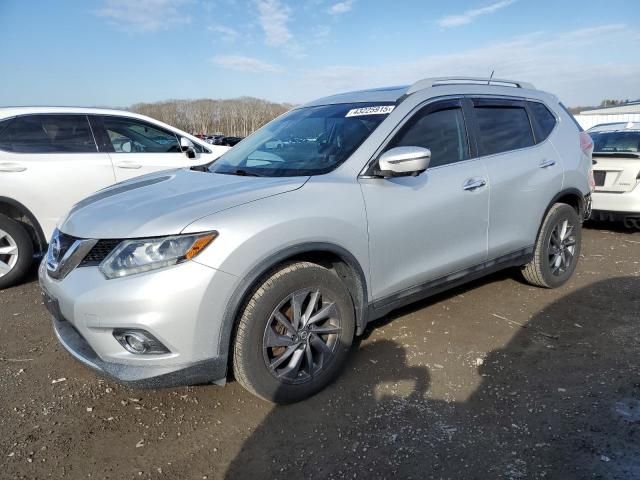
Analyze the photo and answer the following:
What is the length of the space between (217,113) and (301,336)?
66.6m

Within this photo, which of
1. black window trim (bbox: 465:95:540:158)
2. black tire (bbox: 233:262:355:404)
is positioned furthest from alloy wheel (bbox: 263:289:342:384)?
black window trim (bbox: 465:95:540:158)

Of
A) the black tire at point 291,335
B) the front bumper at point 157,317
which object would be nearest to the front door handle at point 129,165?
the front bumper at point 157,317

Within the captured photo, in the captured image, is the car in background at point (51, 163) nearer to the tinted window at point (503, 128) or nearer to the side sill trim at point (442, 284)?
the side sill trim at point (442, 284)

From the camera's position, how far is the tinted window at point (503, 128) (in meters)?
3.66

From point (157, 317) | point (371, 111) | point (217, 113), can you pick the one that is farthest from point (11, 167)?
point (217, 113)

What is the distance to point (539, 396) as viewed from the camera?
276 cm

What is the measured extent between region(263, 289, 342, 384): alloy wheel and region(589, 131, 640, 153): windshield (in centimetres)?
559

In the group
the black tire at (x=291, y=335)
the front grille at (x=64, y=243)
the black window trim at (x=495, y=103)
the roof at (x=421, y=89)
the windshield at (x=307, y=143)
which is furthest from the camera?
the black window trim at (x=495, y=103)

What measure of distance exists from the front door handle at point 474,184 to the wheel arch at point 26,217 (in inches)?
161

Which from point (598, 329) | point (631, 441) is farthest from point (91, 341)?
point (598, 329)

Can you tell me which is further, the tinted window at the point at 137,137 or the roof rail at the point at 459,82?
the tinted window at the point at 137,137

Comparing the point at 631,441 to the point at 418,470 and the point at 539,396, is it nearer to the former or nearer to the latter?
the point at 539,396

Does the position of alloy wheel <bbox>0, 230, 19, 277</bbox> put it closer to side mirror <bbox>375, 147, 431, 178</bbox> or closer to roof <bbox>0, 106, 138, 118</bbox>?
roof <bbox>0, 106, 138, 118</bbox>

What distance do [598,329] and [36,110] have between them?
5.68 metres
